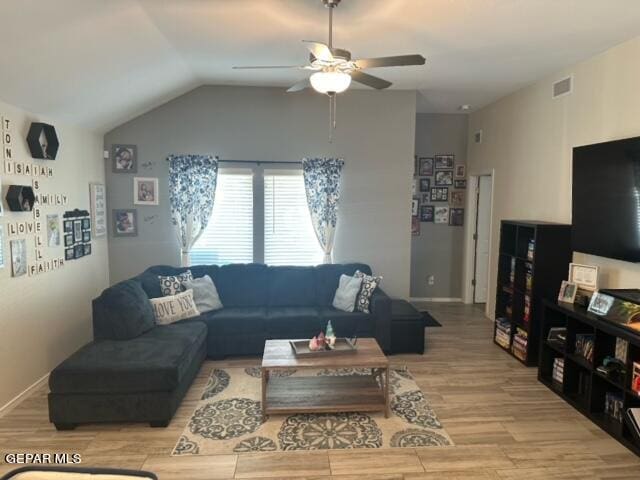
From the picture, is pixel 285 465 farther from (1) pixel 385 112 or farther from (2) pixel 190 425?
(1) pixel 385 112

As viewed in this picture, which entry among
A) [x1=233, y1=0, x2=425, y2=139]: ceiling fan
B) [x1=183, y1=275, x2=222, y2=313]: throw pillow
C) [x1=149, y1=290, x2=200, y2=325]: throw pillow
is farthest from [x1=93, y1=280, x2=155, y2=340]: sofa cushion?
[x1=233, y1=0, x2=425, y2=139]: ceiling fan

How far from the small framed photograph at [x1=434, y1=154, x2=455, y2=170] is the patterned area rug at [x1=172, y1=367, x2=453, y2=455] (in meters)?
4.14

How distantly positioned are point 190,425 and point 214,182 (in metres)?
3.04

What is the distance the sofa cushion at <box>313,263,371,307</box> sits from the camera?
504cm

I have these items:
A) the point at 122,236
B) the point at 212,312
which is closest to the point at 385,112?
the point at 212,312

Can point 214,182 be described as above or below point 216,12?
below

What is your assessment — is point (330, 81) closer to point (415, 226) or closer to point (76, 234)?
point (76, 234)

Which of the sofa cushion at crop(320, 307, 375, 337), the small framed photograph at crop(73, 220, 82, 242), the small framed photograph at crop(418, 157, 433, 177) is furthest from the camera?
the small framed photograph at crop(418, 157, 433, 177)

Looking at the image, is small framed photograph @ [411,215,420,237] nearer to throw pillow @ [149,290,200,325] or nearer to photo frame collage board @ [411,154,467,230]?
photo frame collage board @ [411,154,467,230]

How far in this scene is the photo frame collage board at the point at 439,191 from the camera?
677 centimetres

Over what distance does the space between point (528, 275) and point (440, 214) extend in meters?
2.50

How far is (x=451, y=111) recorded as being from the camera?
21.3ft

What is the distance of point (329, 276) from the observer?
5113 millimetres

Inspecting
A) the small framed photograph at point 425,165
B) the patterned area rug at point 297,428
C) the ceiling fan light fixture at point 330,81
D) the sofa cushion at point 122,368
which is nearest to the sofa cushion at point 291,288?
the patterned area rug at point 297,428
